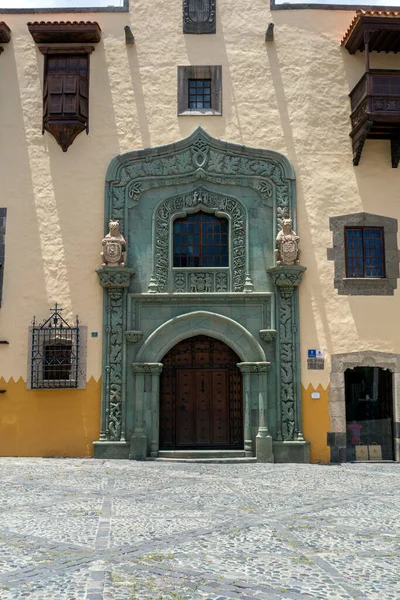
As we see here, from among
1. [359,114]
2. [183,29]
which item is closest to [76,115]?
[183,29]

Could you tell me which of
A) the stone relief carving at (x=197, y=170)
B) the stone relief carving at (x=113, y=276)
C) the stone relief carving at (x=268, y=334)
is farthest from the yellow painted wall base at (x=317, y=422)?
the stone relief carving at (x=113, y=276)

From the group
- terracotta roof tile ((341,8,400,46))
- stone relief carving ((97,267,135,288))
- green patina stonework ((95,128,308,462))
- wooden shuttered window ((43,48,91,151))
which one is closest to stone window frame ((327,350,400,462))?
green patina stonework ((95,128,308,462))

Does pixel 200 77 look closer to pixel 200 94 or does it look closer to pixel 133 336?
pixel 200 94

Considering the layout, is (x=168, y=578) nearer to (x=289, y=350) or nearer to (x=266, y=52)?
(x=289, y=350)

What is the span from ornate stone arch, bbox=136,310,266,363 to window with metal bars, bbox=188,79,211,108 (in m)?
5.79

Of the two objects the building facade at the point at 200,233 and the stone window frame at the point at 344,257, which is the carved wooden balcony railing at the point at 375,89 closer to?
the building facade at the point at 200,233

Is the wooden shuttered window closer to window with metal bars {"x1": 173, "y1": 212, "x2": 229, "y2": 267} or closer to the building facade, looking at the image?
the building facade

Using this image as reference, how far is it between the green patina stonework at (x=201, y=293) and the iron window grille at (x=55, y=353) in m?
0.82

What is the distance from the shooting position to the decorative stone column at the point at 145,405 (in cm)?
1493

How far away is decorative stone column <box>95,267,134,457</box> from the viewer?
15.2 m

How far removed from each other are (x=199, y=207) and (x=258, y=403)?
17.3ft

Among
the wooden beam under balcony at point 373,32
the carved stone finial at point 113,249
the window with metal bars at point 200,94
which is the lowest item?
the carved stone finial at point 113,249

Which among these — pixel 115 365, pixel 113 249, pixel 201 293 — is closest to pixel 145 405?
pixel 115 365

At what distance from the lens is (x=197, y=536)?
7.26 metres
